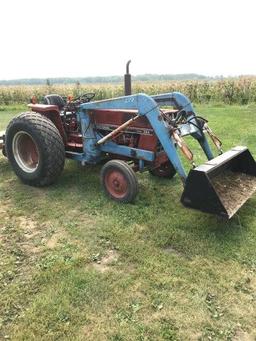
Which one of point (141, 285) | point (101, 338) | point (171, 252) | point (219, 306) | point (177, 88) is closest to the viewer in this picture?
point (101, 338)

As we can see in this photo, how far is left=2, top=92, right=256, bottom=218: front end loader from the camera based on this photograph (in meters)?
4.35

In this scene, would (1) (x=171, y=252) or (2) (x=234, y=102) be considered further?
(2) (x=234, y=102)

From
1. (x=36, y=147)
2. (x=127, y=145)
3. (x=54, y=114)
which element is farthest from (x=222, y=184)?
(x=54, y=114)

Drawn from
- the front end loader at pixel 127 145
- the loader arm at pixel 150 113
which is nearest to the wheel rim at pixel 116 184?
the front end loader at pixel 127 145

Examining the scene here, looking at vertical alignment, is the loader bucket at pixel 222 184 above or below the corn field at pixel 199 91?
above

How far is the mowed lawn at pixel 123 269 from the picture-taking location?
2795mm

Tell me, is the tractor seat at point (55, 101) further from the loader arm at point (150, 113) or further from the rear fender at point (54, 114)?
the loader arm at point (150, 113)

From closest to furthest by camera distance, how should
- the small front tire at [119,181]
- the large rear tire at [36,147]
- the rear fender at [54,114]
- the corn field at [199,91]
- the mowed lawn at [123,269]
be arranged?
the mowed lawn at [123,269] < the small front tire at [119,181] < the large rear tire at [36,147] < the rear fender at [54,114] < the corn field at [199,91]

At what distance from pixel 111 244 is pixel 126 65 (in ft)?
8.90

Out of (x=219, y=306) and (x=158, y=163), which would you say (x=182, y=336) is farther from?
(x=158, y=163)

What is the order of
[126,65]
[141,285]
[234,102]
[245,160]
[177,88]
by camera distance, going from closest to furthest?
[141,285]
[245,160]
[126,65]
[234,102]
[177,88]

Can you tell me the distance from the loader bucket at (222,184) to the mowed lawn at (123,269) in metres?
0.28

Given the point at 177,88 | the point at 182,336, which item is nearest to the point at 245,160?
the point at 182,336

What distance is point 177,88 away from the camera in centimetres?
1936
